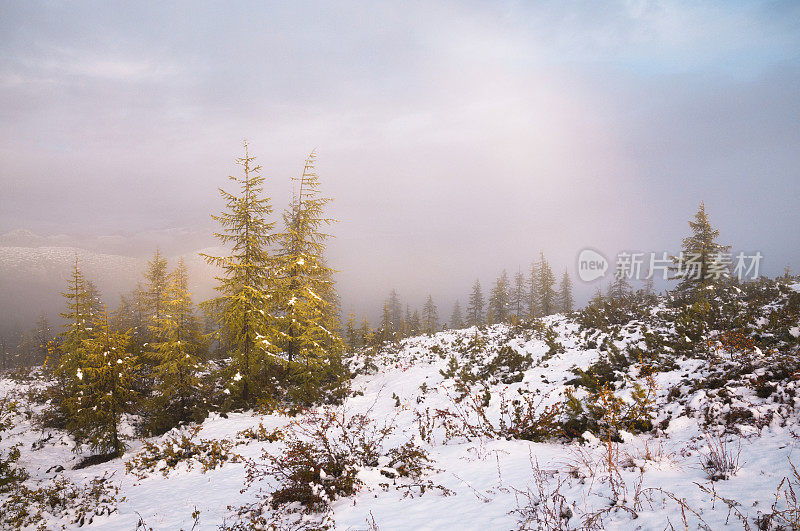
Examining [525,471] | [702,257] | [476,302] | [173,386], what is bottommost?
[476,302]

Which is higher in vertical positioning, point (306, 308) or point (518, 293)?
point (306, 308)

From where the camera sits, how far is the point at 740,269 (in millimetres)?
21219

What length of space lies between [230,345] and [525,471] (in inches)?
492

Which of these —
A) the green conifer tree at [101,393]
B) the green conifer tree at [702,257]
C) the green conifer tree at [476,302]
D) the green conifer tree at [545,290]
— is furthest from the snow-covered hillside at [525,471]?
the green conifer tree at [476,302]

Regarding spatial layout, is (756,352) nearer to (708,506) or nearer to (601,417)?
(601,417)

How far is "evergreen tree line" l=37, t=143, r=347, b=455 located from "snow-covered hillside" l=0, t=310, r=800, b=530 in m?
1.57

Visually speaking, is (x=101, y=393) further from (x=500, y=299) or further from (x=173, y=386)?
→ (x=500, y=299)

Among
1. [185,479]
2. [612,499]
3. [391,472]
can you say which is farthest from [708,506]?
[185,479]

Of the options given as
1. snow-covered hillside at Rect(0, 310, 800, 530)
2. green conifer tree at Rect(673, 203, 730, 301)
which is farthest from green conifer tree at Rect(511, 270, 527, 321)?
snow-covered hillside at Rect(0, 310, 800, 530)

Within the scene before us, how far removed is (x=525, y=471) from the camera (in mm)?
5008

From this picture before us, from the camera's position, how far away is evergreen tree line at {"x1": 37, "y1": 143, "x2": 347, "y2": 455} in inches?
416

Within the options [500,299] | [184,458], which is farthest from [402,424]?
[500,299]

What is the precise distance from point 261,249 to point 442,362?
404 inches

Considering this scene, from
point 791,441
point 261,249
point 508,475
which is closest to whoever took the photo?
point 791,441
